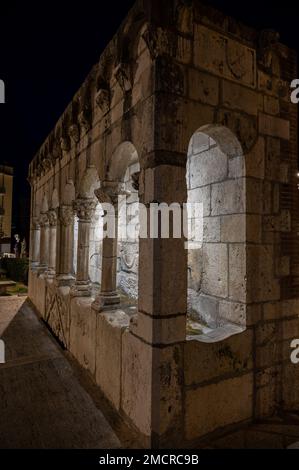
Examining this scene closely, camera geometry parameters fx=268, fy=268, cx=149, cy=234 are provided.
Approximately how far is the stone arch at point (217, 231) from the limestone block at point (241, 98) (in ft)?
0.83

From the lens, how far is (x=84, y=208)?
12.8 feet

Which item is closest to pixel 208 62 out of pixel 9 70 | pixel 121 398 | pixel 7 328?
pixel 121 398

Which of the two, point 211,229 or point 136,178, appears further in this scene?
point 211,229

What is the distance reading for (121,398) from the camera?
2359 millimetres

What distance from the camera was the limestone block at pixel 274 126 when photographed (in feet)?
8.35

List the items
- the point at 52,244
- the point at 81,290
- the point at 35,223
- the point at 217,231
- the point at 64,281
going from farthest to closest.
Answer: the point at 35,223
the point at 52,244
the point at 64,281
the point at 81,290
the point at 217,231

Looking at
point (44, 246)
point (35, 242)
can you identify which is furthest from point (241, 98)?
point (35, 242)

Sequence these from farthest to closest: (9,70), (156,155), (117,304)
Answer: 1. (9,70)
2. (117,304)
3. (156,155)

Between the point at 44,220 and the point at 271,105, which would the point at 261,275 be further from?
the point at 44,220

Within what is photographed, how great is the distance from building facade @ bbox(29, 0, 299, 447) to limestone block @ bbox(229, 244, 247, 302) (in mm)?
14

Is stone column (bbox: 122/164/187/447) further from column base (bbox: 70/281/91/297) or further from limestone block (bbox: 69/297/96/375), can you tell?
column base (bbox: 70/281/91/297)

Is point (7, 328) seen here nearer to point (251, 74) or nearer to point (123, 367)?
point (123, 367)

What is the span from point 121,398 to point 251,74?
3.17 meters

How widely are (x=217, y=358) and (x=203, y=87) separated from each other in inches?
87.2
